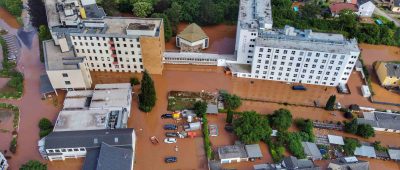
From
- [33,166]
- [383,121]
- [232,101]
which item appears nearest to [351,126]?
[383,121]

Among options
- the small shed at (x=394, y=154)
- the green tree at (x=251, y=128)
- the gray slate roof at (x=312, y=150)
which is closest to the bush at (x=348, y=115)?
the small shed at (x=394, y=154)

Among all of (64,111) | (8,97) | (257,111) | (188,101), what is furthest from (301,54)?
(8,97)

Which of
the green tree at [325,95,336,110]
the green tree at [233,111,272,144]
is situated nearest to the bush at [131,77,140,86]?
the green tree at [233,111,272,144]

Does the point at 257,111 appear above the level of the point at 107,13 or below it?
below

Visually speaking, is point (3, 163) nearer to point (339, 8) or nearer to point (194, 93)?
point (194, 93)

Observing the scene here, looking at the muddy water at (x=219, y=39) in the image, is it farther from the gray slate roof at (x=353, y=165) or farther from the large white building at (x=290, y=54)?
the gray slate roof at (x=353, y=165)

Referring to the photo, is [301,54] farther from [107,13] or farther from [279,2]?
[107,13]
